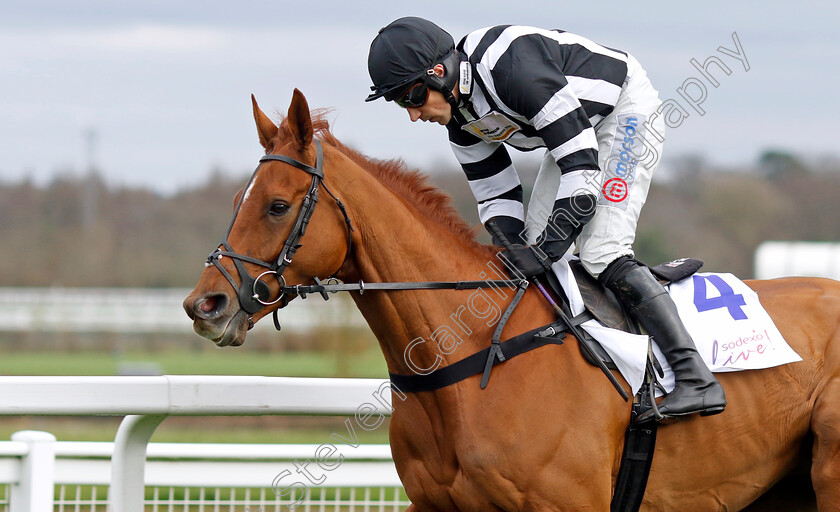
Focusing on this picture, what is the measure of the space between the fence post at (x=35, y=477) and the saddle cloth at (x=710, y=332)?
197 cm

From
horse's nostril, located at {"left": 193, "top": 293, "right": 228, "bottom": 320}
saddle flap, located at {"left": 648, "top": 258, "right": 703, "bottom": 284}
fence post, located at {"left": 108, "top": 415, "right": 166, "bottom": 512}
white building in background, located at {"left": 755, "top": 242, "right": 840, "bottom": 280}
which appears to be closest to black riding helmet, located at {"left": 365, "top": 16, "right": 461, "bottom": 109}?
horse's nostril, located at {"left": 193, "top": 293, "right": 228, "bottom": 320}

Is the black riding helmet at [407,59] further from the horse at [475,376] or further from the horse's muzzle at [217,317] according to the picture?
the horse's muzzle at [217,317]

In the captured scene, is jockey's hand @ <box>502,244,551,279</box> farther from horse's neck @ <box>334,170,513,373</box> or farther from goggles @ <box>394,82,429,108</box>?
goggles @ <box>394,82,429,108</box>

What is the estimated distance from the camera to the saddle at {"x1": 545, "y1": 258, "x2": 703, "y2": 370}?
10.9ft

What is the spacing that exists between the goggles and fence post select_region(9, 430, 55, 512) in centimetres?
176

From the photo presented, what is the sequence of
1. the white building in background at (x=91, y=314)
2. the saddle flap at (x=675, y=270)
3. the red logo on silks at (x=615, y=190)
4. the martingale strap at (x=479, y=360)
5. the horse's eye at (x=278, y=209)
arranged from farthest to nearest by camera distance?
the white building in background at (x=91, y=314), the saddle flap at (x=675, y=270), the red logo on silks at (x=615, y=190), the martingale strap at (x=479, y=360), the horse's eye at (x=278, y=209)

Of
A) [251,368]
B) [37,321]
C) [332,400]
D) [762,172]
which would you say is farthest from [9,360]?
[762,172]

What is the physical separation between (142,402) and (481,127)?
1.65 m

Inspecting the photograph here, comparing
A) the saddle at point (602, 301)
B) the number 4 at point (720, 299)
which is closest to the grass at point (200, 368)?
the saddle at point (602, 301)

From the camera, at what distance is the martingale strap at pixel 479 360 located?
324 cm

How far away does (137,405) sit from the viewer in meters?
3.62

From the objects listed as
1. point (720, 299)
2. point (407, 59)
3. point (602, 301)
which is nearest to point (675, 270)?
point (720, 299)

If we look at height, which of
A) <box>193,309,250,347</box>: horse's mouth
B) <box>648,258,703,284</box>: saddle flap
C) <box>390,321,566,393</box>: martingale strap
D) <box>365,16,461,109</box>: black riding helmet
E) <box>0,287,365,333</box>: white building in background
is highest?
<box>0,287,365,333</box>: white building in background

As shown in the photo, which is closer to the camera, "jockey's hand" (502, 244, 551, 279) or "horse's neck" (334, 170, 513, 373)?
"horse's neck" (334, 170, 513, 373)
